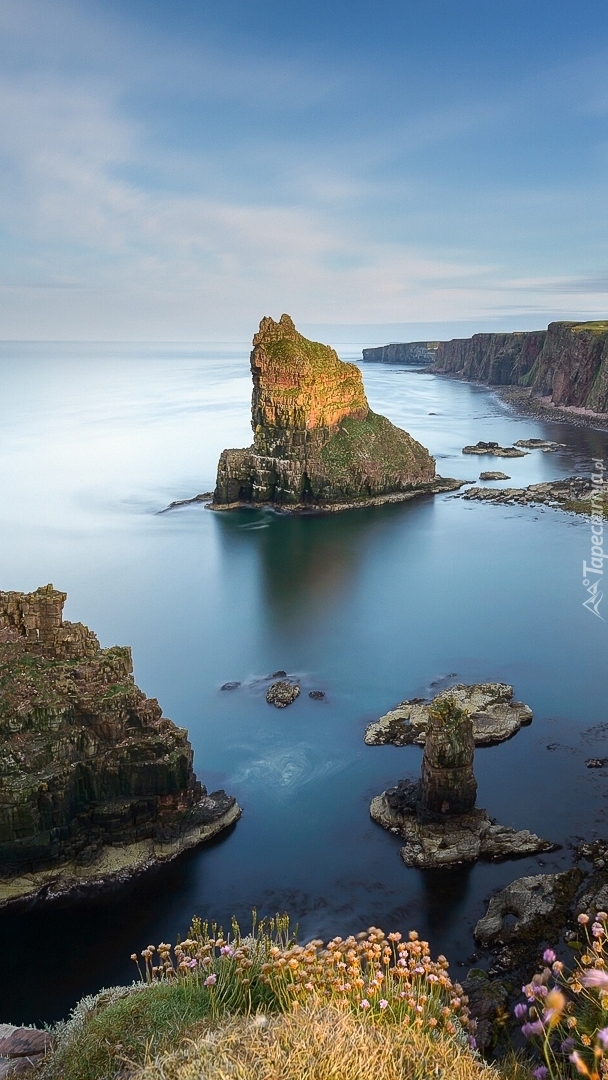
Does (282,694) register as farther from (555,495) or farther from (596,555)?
(555,495)

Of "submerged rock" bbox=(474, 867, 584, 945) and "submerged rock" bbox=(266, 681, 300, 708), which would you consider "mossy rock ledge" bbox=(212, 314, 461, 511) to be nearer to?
"submerged rock" bbox=(266, 681, 300, 708)

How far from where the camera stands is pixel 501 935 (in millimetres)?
26875

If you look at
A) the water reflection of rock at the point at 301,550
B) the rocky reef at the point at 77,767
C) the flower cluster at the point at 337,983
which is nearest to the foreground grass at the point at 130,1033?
the flower cluster at the point at 337,983

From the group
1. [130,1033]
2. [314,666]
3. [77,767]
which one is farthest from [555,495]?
[130,1033]

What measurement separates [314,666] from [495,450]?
9264cm

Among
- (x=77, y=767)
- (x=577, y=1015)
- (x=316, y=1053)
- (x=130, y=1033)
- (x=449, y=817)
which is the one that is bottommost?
(x=449, y=817)

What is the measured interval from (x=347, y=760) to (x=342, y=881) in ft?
32.2

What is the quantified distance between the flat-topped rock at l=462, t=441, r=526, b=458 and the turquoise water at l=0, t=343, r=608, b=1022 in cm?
1413

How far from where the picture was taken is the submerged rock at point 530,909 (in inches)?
1051

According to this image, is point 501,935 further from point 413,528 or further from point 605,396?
point 605,396

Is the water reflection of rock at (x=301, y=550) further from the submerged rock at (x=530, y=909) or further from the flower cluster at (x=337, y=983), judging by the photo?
the flower cluster at (x=337, y=983)

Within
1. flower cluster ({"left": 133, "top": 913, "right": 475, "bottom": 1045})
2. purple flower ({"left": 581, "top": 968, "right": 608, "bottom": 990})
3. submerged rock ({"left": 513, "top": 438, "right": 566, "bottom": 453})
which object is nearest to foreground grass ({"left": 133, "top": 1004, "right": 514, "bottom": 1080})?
flower cluster ({"left": 133, "top": 913, "right": 475, "bottom": 1045})

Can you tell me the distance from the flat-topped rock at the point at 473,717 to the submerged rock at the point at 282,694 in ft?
19.2

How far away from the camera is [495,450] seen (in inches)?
5344
